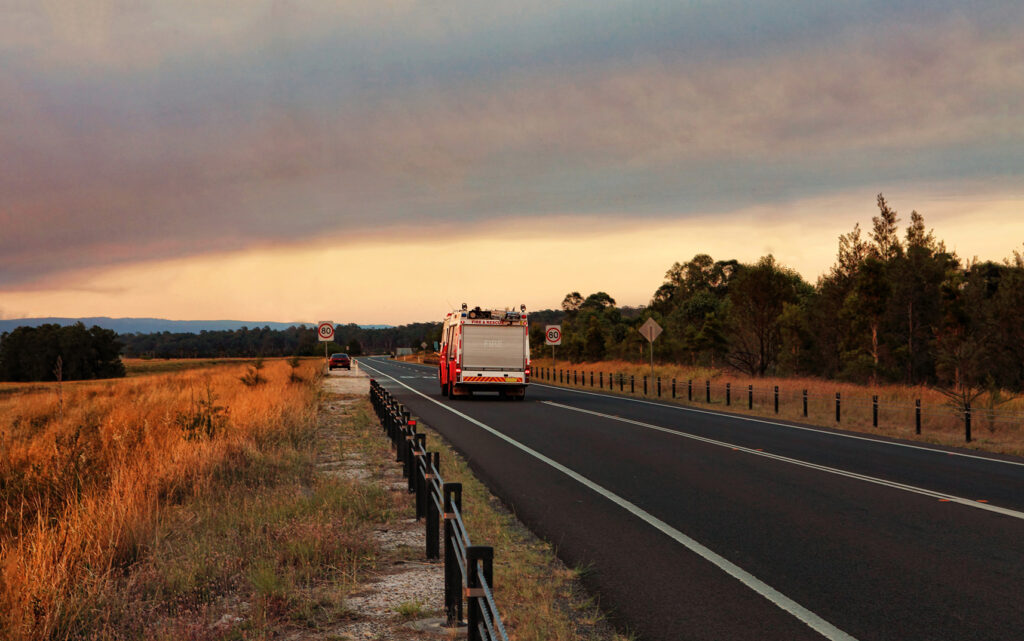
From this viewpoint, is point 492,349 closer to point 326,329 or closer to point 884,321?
point 326,329

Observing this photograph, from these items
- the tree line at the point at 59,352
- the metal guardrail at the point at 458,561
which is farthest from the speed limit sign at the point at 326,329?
the tree line at the point at 59,352

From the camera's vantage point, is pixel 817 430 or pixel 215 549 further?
pixel 817 430

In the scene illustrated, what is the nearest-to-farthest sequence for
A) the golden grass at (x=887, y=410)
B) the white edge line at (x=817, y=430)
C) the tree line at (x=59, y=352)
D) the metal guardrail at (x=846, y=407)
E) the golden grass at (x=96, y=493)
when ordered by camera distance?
the golden grass at (x=96, y=493) → the white edge line at (x=817, y=430) → the golden grass at (x=887, y=410) → the metal guardrail at (x=846, y=407) → the tree line at (x=59, y=352)

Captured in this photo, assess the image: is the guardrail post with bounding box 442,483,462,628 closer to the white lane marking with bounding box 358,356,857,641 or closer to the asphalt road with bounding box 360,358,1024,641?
the asphalt road with bounding box 360,358,1024,641

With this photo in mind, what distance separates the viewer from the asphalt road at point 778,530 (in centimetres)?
502

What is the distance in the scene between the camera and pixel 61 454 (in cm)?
1040

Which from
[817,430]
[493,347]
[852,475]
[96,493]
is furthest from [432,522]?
[493,347]

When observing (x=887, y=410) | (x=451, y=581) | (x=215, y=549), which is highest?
(x=451, y=581)

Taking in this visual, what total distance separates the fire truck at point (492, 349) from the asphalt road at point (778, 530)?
11.1 m

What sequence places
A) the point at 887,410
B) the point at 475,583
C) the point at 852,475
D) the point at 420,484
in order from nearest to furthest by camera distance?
the point at 475,583
the point at 420,484
the point at 852,475
the point at 887,410

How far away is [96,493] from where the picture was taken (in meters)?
8.49

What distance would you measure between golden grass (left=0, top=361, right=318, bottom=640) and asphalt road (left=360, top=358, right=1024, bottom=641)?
146 inches

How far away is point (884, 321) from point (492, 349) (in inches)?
1413

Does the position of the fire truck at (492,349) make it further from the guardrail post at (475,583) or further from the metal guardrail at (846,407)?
the guardrail post at (475,583)
